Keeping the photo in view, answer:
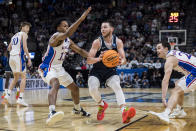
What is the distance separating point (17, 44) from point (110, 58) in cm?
385

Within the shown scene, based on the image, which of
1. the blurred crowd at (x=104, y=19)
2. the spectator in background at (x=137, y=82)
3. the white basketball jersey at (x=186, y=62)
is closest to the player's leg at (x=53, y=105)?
the white basketball jersey at (x=186, y=62)

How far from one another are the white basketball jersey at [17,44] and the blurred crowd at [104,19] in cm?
793

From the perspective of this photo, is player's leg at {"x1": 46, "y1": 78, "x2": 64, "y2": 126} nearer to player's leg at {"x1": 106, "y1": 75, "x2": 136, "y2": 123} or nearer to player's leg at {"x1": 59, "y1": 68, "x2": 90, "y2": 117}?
player's leg at {"x1": 59, "y1": 68, "x2": 90, "y2": 117}

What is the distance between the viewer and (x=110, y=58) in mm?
4727

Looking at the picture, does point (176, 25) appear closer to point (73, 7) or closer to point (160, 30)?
point (160, 30)

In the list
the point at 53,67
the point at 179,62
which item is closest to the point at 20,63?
the point at 53,67

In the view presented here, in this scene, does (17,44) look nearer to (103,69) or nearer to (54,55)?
(54,55)

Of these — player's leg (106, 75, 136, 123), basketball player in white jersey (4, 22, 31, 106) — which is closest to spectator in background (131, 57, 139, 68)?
basketball player in white jersey (4, 22, 31, 106)

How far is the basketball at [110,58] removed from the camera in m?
4.73

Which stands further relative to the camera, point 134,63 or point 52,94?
point 134,63

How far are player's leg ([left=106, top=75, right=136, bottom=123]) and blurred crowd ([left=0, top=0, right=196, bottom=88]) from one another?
10.9 metres

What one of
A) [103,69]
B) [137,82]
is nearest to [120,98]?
[103,69]

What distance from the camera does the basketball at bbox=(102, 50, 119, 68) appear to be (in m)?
4.73

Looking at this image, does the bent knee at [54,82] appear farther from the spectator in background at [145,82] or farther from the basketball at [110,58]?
the spectator in background at [145,82]
